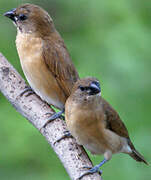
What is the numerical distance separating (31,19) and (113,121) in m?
1.34

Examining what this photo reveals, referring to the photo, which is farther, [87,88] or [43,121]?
[43,121]

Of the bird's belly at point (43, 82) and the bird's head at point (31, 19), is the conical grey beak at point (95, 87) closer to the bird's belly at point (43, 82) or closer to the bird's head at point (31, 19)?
the bird's belly at point (43, 82)

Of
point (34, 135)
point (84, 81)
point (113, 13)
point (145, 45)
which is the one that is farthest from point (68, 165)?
point (113, 13)

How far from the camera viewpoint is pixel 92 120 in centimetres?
492

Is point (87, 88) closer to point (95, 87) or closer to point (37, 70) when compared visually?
point (95, 87)

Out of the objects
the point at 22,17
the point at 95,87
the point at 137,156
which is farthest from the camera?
the point at 22,17

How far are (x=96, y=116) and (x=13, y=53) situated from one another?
1.93m

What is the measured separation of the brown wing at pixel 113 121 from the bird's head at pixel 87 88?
21cm

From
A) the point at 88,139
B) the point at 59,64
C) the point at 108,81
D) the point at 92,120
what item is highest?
the point at 59,64

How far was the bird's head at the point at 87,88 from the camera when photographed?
4.77 metres

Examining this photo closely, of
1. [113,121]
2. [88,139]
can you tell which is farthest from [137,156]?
[88,139]

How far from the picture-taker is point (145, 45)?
20.2 ft

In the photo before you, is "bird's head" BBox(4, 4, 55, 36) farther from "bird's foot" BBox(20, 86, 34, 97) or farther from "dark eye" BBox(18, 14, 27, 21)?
"bird's foot" BBox(20, 86, 34, 97)

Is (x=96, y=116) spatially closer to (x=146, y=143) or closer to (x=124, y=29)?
(x=146, y=143)
